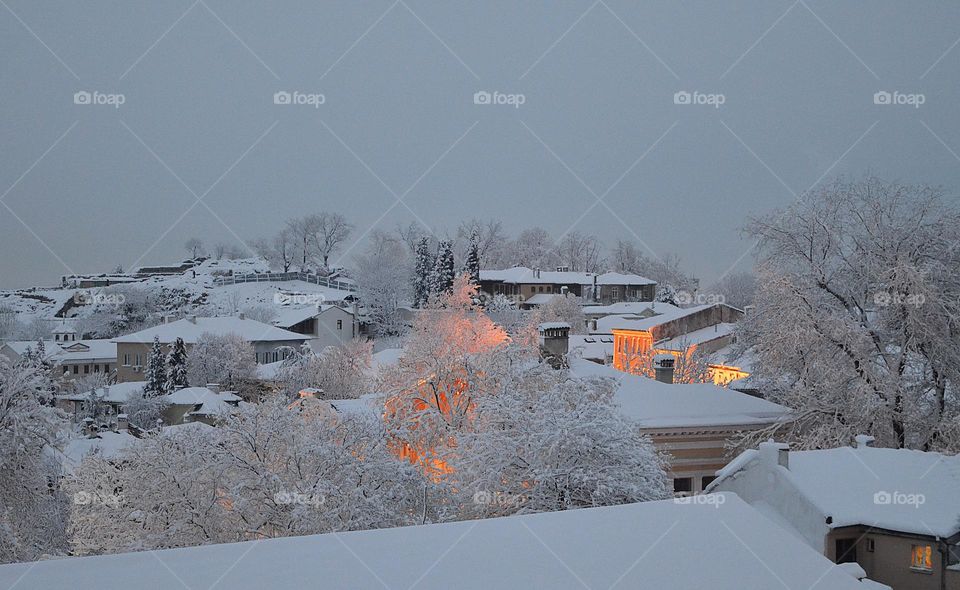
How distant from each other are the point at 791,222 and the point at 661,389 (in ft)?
19.1

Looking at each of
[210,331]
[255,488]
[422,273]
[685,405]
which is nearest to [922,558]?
[685,405]

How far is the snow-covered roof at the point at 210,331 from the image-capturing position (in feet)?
164

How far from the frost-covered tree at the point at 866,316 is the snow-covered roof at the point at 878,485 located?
463 cm

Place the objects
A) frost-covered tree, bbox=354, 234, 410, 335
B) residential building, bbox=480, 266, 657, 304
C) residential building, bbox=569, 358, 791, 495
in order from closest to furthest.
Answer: residential building, bbox=569, 358, 791, 495 → frost-covered tree, bbox=354, 234, 410, 335 → residential building, bbox=480, 266, 657, 304

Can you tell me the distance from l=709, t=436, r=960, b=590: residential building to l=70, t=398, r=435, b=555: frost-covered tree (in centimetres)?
622

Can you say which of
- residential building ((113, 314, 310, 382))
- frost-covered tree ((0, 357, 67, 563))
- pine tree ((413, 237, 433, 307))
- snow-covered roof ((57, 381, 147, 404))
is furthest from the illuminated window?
pine tree ((413, 237, 433, 307))

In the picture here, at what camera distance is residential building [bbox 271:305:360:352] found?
Result: 195 feet

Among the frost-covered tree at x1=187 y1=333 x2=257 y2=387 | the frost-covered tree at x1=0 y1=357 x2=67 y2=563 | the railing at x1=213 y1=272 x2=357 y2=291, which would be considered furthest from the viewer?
the railing at x1=213 y1=272 x2=357 y2=291

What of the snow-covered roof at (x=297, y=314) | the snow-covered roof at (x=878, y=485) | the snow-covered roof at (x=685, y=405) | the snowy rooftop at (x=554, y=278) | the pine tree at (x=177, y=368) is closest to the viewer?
the snow-covered roof at (x=878, y=485)

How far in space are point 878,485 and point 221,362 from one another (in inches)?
1551

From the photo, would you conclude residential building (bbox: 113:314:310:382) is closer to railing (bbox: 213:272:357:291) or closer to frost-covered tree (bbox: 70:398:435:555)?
railing (bbox: 213:272:357:291)

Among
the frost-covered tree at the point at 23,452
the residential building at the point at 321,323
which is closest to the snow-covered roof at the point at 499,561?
the frost-covered tree at the point at 23,452

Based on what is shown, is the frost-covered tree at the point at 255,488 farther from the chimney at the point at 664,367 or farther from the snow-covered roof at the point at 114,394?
the snow-covered roof at the point at 114,394

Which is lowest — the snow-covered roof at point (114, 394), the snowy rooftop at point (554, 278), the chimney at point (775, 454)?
the snow-covered roof at point (114, 394)
